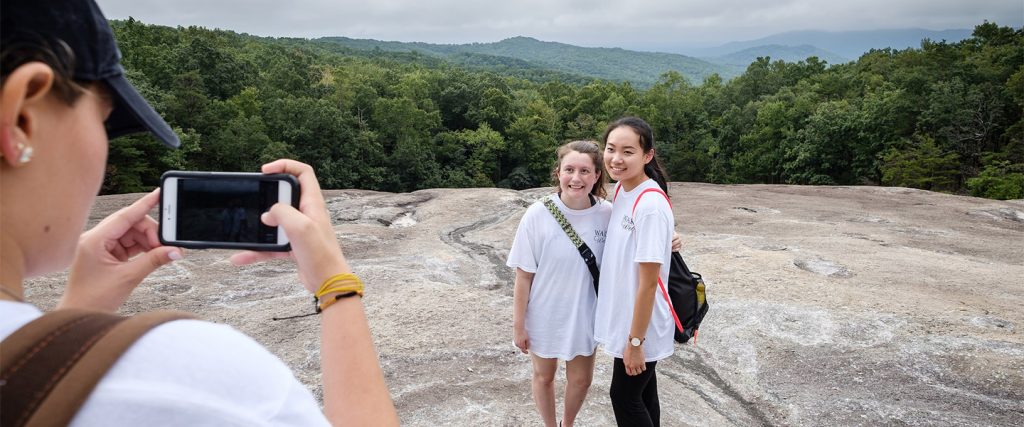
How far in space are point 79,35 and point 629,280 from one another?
2773mm

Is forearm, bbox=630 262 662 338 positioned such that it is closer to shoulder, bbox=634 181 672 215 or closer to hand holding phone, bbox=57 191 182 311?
shoulder, bbox=634 181 672 215

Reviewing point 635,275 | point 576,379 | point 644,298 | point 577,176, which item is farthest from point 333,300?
point 576,379

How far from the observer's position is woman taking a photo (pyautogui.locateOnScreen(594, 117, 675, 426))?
3.02 metres

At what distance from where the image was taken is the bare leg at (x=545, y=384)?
3.61 metres

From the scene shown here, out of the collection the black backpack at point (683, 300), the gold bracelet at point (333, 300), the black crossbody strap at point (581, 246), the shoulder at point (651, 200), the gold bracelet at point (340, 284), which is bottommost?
the black backpack at point (683, 300)

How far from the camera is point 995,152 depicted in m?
30.8

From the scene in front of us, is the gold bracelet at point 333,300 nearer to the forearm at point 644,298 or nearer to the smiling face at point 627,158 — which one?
the forearm at point 644,298

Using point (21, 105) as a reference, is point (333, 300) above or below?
below

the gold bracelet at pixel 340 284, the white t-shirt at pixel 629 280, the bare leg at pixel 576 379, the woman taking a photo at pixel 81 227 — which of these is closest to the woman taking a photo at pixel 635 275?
the white t-shirt at pixel 629 280

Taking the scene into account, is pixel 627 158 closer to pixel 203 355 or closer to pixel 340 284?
pixel 340 284

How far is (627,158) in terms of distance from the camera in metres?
3.37

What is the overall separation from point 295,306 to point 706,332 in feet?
14.4

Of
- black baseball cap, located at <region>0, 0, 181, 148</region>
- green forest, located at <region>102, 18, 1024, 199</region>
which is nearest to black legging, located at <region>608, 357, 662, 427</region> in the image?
black baseball cap, located at <region>0, 0, 181, 148</region>

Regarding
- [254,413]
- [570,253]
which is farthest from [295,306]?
[254,413]
